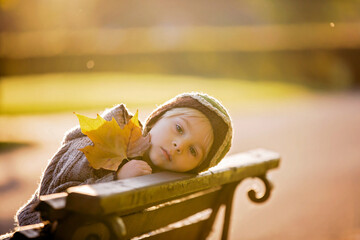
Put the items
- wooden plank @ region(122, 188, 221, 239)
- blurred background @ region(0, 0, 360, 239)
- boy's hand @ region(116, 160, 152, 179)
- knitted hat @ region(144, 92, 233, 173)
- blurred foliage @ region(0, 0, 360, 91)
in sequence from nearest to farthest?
wooden plank @ region(122, 188, 221, 239), boy's hand @ region(116, 160, 152, 179), knitted hat @ region(144, 92, 233, 173), blurred background @ region(0, 0, 360, 239), blurred foliage @ region(0, 0, 360, 91)

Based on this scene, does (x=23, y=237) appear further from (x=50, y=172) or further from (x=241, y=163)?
(x=241, y=163)

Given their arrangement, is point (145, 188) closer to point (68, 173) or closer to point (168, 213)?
point (168, 213)

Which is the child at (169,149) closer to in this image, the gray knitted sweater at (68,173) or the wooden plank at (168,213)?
the gray knitted sweater at (68,173)

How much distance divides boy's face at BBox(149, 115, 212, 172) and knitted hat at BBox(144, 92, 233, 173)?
0.16ft

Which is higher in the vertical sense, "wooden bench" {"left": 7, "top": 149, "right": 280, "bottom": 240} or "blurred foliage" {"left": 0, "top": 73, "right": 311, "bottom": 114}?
"blurred foliage" {"left": 0, "top": 73, "right": 311, "bottom": 114}

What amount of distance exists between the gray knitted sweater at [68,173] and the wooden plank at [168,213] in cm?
25

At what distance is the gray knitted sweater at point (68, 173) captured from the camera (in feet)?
7.61

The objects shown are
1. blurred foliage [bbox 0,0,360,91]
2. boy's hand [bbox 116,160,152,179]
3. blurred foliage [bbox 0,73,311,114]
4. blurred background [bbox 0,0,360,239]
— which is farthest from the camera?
blurred foliage [bbox 0,0,360,91]

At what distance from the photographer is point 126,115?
270cm

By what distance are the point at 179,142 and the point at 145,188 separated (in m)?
0.63

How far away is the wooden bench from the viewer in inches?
63.7

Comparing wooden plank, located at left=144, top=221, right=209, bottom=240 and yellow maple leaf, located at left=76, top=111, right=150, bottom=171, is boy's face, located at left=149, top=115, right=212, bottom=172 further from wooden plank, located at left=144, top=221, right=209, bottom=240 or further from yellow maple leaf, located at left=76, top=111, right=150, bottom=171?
wooden plank, located at left=144, top=221, right=209, bottom=240

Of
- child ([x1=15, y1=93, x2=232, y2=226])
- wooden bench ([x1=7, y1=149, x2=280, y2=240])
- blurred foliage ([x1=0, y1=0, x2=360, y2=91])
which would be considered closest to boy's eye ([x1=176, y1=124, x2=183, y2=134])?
child ([x1=15, y1=93, x2=232, y2=226])

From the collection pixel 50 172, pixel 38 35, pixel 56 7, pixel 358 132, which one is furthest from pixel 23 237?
pixel 56 7
